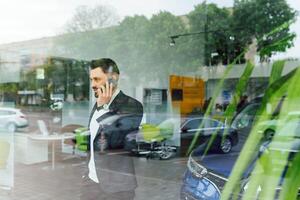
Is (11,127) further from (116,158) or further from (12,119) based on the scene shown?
(116,158)

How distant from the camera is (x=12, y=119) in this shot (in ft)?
15.7

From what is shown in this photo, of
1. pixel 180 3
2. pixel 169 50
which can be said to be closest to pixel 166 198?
pixel 169 50

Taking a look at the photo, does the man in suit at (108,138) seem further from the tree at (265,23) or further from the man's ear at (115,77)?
the tree at (265,23)

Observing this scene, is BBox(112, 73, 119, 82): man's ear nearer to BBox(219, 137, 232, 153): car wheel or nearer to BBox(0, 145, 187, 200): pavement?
BBox(0, 145, 187, 200): pavement

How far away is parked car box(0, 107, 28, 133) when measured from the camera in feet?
14.9

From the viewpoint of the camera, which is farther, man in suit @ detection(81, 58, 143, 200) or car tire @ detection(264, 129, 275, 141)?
man in suit @ detection(81, 58, 143, 200)

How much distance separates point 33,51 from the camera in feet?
16.6

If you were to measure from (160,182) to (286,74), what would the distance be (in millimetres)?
3318

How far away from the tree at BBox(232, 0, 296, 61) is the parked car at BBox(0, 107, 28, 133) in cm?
319

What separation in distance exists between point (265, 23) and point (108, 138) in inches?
87.5

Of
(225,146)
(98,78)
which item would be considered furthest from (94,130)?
(225,146)

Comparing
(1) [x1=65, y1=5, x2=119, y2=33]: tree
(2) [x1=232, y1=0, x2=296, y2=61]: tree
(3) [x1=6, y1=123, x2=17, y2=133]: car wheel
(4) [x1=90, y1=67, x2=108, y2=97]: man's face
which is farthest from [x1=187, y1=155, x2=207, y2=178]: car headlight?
(3) [x1=6, y1=123, x2=17, y2=133]: car wheel

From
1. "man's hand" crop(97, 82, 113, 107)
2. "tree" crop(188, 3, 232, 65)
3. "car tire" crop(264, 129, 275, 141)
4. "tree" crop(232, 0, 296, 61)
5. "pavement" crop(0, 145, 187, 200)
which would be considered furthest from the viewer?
"pavement" crop(0, 145, 187, 200)

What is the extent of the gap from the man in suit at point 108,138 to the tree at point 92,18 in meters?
1.35
